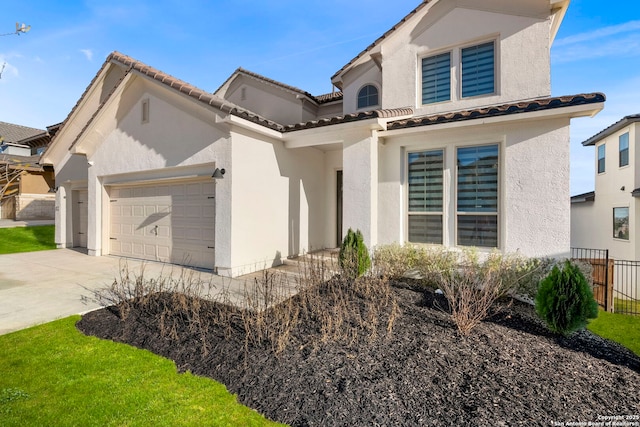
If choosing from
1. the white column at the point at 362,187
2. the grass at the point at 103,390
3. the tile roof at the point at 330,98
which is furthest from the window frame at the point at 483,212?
the grass at the point at 103,390

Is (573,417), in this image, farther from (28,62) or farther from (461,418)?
(28,62)


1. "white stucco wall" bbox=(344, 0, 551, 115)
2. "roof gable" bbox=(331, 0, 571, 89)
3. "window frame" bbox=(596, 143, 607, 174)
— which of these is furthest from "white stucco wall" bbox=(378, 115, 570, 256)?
"window frame" bbox=(596, 143, 607, 174)

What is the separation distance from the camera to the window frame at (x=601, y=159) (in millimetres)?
17969

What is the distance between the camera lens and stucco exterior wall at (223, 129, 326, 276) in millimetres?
8945

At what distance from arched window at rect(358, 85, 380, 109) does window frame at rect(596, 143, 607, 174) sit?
16.3 meters

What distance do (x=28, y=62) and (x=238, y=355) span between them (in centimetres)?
1140

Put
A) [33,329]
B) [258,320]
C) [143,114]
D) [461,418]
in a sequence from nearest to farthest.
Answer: [461,418] < [258,320] < [33,329] < [143,114]

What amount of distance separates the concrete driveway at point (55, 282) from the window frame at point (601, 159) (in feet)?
73.7

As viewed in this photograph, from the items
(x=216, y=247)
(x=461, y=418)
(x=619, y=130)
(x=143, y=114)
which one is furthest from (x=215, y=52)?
(x=619, y=130)

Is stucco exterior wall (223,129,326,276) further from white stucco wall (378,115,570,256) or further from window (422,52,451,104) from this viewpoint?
window (422,52,451,104)

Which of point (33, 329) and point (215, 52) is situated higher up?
point (215, 52)

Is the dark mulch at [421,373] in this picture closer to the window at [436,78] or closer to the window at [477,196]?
the window at [477,196]

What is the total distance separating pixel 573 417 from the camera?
306 cm

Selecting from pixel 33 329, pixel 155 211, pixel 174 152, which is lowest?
pixel 33 329
